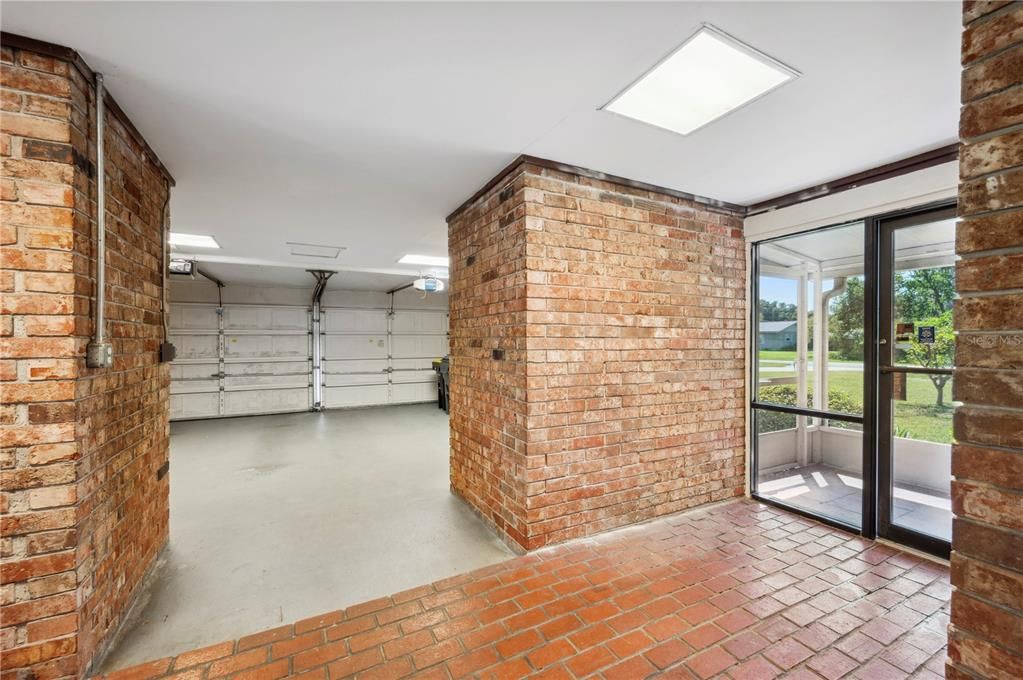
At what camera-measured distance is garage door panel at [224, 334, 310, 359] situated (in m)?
8.88

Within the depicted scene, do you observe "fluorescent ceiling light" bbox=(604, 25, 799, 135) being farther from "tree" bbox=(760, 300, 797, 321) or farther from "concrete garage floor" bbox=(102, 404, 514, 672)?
"concrete garage floor" bbox=(102, 404, 514, 672)

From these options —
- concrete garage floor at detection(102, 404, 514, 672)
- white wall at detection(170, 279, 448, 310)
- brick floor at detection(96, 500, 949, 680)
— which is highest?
white wall at detection(170, 279, 448, 310)

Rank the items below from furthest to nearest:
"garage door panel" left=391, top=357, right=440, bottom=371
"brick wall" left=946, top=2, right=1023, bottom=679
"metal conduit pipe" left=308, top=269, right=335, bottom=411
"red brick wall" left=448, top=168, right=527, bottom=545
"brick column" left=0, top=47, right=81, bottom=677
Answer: "garage door panel" left=391, top=357, right=440, bottom=371 < "metal conduit pipe" left=308, top=269, right=335, bottom=411 < "red brick wall" left=448, top=168, right=527, bottom=545 < "brick column" left=0, top=47, right=81, bottom=677 < "brick wall" left=946, top=2, right=1023, bottom=679

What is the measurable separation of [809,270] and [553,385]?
11.4ft

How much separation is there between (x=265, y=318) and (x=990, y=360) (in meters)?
10.5

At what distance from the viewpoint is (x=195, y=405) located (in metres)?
8.54

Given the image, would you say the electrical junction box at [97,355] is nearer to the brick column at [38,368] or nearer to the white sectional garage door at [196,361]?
the brick column at [38,368]

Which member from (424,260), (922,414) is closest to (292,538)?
(424,260)

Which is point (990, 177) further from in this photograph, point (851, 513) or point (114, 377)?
point (851, 513)

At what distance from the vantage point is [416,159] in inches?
110

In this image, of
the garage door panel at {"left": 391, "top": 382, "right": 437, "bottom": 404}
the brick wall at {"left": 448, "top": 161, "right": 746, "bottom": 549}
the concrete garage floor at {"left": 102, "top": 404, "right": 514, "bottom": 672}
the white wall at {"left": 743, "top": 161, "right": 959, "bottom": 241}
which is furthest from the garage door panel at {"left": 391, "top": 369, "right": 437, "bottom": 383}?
the white wall at {"left": 743, "top": 161, "right": 959, "bottom": 241}

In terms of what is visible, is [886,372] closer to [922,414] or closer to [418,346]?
[922,414]

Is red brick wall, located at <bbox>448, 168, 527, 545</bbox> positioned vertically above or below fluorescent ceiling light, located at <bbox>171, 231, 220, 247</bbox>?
below

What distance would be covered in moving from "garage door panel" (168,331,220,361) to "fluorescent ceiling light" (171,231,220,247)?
4147 millimetres
